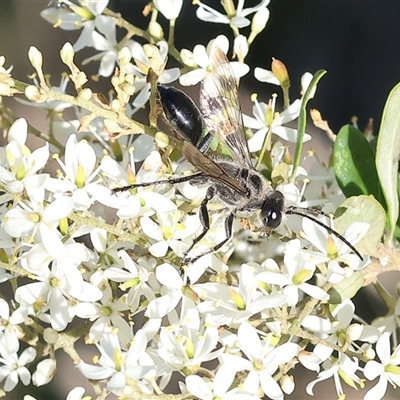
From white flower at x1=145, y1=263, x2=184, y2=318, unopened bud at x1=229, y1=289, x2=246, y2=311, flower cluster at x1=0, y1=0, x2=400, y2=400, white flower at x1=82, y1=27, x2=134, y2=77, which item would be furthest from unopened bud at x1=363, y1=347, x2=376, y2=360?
white flower at x1=82, y1=27, x2=134, y2=77

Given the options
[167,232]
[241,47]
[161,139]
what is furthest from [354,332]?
[241,47]

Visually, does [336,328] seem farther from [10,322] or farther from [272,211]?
[10,322]

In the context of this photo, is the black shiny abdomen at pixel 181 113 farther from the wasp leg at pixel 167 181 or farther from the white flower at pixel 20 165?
the white flower at pixel 20 165

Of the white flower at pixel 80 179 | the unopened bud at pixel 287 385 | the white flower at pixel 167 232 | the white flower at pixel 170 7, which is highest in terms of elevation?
the white flower at pixel 170 7

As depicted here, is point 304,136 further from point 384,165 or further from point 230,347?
point 230,347

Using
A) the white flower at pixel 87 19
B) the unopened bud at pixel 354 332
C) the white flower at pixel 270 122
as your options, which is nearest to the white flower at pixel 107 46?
the white flower at pixel 87 19

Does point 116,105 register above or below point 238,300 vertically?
above
